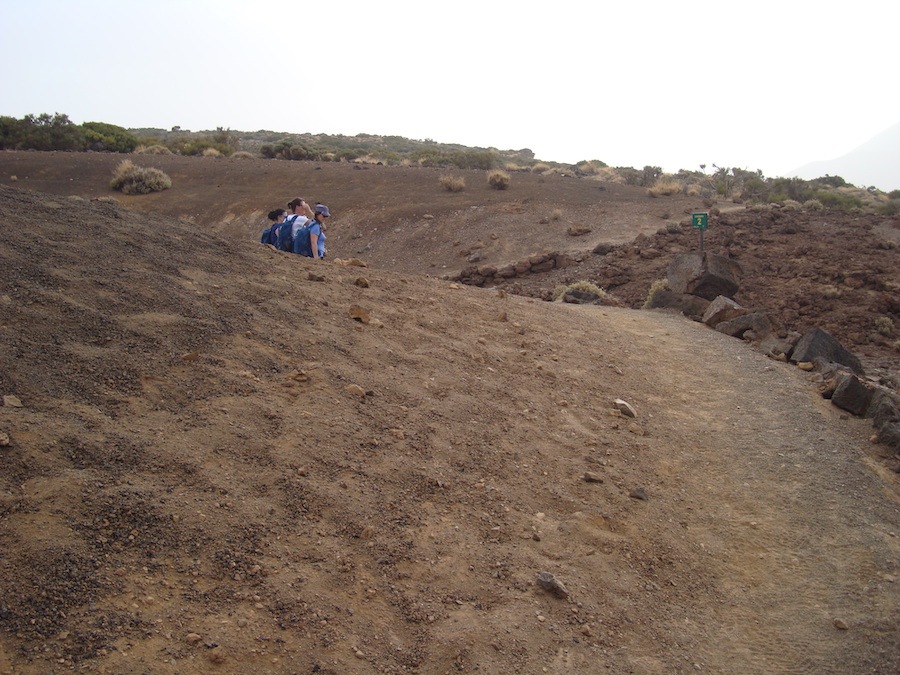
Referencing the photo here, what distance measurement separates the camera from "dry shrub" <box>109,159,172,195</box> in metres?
24.8

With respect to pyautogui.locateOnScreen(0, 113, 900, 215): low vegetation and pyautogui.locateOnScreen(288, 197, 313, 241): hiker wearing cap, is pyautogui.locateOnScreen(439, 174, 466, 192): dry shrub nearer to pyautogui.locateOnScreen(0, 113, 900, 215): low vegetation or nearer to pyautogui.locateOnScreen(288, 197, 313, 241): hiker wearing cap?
pyautogui.locateOnScreen(0, 113, 900, 215): low vegetation

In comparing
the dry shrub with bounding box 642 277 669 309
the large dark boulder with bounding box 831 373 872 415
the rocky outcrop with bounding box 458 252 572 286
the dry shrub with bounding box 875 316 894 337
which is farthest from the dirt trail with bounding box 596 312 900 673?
the rocky outcrop with bounding box 458 252 572 286

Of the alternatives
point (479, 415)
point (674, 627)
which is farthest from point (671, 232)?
point (674, 627)

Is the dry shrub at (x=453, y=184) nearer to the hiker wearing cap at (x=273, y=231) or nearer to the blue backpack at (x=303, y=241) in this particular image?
the hiker wearing cap at (x=273, y=231)

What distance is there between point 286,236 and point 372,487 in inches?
236

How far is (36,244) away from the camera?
5570 millimetres

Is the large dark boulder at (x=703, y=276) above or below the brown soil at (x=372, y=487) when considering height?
above

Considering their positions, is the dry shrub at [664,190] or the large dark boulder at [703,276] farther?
the dry shrub at [664,190]

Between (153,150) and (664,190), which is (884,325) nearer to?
(664,190)

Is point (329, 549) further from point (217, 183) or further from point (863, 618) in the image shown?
point (217, 183)

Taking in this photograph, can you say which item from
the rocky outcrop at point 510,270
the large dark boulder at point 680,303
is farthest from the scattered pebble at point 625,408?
the rocky outcrop at point 510,270

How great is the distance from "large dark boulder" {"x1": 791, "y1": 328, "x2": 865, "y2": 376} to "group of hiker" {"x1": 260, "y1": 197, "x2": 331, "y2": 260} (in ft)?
21.6

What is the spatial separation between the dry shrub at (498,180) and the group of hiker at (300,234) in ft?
51.1

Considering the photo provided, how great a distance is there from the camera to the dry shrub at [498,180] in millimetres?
24484
